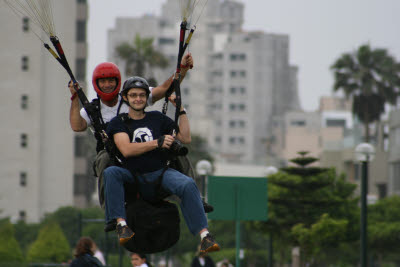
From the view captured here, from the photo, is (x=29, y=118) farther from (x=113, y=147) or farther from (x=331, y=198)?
(x=113, y=147)

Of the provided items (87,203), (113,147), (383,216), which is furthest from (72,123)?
(87,203)

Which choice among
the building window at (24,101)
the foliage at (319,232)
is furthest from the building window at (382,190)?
the foliage at (319,232)

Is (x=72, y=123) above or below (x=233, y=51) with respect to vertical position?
below

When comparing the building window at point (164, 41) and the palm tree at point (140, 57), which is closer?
the palm tree at point (140, 57)

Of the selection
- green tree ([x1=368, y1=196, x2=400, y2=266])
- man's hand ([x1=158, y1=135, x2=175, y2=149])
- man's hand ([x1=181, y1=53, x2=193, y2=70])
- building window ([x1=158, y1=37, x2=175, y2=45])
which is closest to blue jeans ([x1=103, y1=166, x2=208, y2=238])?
man's hand ([x1=158, y1=135, x2=175, y2=149])

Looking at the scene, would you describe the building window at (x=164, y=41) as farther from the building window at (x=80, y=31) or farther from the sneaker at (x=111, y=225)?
the sneaker at (x=111, y=225)

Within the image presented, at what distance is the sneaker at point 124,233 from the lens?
8539 millimetres

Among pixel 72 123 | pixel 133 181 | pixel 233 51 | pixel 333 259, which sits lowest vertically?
pixel 333 259

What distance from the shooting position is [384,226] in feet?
155

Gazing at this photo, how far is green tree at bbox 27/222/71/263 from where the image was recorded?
4447 centimetres

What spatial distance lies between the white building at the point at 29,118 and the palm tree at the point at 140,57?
541 centimetres

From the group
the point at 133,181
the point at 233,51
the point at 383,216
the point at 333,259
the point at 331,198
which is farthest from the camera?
the point at 233,51

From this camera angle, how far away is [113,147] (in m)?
8.99

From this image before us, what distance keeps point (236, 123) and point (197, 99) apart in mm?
10693
